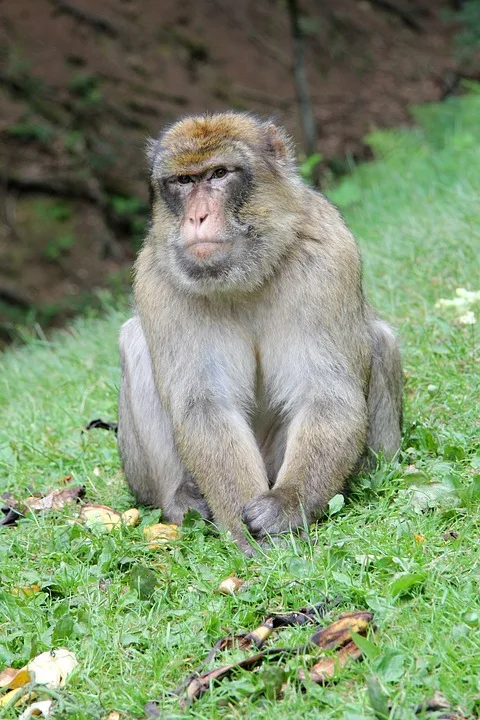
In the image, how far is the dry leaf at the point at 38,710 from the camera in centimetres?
289

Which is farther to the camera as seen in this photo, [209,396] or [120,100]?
[120,100]

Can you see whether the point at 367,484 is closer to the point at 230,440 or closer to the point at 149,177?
the point at 230,440

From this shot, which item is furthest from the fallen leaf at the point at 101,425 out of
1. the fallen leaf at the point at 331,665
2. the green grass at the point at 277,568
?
the fallen leaf at the point at 331,665

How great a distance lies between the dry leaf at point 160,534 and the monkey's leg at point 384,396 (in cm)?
84

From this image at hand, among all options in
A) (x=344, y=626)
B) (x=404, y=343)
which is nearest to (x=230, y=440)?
(x=344, y=626)

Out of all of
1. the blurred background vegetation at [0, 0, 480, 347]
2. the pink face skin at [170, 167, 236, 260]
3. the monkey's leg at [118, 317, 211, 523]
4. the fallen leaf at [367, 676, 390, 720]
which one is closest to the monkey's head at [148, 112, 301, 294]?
the pink face skin at [170, 167, 236, 260]

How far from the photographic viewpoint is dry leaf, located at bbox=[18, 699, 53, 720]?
2.89 meters

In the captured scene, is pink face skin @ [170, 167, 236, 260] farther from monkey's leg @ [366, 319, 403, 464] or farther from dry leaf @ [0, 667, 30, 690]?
dry leaf @ [0, 667, 30, 690]

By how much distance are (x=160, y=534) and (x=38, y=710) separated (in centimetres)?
111

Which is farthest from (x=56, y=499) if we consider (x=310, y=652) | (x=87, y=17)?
Result: (x=87, y=17)

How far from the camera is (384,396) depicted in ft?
13.9

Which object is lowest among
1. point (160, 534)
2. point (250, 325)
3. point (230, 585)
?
point (160, 534)

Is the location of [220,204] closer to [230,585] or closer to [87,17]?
[230,585]

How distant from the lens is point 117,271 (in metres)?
11.8
